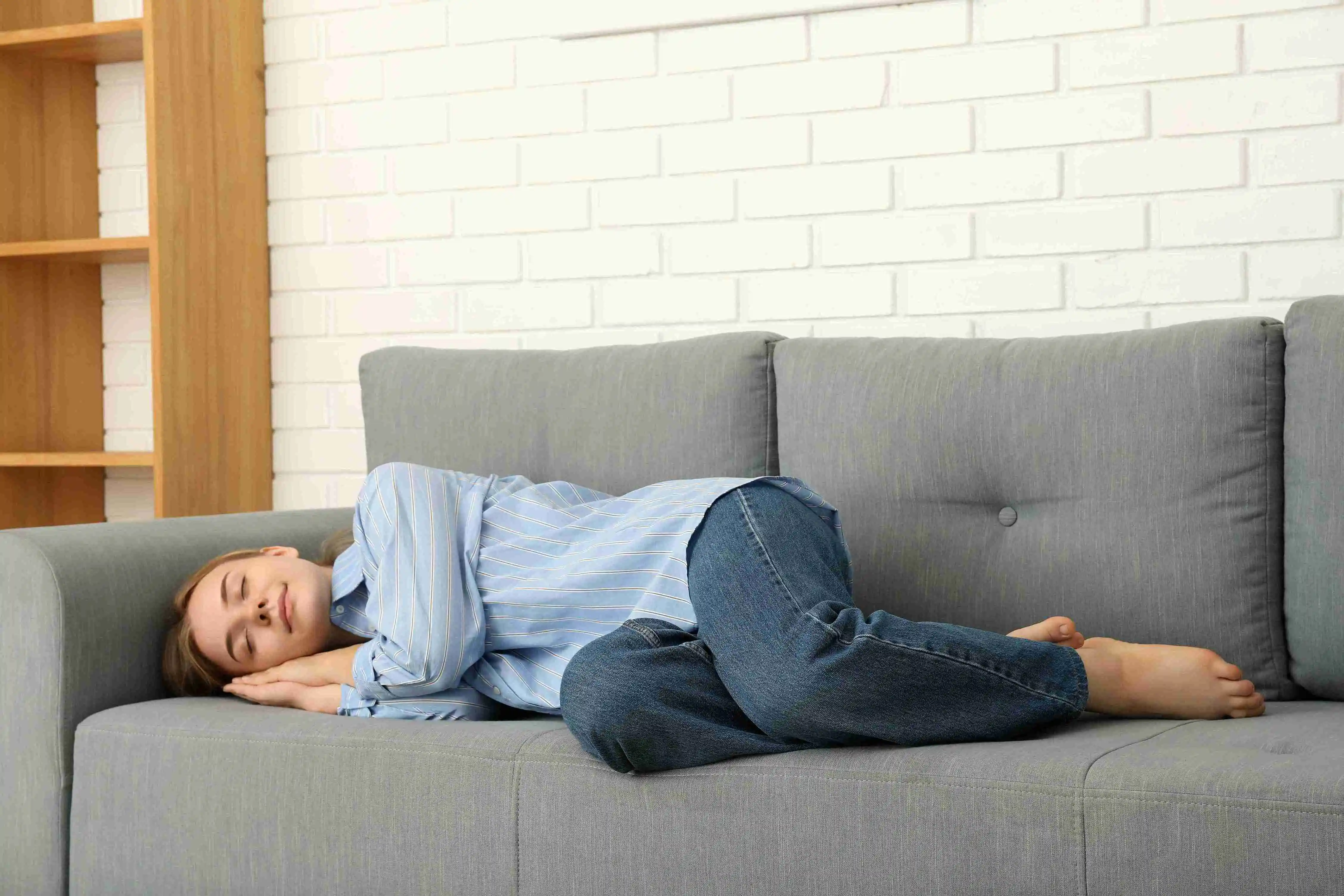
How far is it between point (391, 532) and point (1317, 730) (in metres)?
1.13

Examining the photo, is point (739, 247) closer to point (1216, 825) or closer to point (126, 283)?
point (126, 283)

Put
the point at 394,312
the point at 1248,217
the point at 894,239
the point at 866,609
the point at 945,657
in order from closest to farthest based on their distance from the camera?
the point at 945,657 → the point at 866,609 → the point at 1248,217 → the point at 894,239 → the point at 394,312

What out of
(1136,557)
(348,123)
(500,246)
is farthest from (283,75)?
(1136,557)

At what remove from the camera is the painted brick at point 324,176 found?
8.93ft

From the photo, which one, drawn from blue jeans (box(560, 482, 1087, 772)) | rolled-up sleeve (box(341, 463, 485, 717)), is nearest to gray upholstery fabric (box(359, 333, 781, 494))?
rolled-up sleeve (box(341, 463, 485, 717))

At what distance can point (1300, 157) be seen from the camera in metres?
2.13

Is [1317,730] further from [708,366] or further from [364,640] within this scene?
[364,640]

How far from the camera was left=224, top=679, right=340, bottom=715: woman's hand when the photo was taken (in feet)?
5.51

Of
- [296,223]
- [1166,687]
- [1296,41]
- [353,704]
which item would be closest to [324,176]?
[296,223]

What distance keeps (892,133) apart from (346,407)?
1258 mm

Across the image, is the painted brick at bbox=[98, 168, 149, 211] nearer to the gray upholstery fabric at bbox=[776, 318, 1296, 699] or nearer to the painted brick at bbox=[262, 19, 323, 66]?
the painted brick at bbox=[262, 19, 323, 66]

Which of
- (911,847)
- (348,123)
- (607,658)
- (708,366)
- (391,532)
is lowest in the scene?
(911,847)

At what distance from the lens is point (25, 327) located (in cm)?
280

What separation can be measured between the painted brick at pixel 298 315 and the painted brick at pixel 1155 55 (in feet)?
5.13
